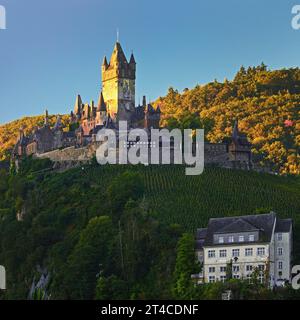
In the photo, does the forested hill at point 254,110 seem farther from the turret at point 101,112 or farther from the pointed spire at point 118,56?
the pointed spire at point 118,56

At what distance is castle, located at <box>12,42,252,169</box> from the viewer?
3155 inches

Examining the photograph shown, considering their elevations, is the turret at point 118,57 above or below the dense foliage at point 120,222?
above

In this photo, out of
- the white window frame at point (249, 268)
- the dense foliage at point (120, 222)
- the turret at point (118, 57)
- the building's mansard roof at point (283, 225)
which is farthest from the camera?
the turret at point (118, 57)

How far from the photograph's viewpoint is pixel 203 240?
5400 centimetres

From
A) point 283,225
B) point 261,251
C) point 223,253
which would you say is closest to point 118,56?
point 283,225

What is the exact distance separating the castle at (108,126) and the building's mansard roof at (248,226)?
25.1 m

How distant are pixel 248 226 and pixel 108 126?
3775 cm

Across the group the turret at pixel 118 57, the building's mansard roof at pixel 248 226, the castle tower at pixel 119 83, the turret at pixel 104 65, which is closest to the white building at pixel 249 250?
the building's mansard roof at pixel 248 226

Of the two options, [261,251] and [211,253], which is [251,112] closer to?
[211,253]

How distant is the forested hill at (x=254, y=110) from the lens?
95812mm

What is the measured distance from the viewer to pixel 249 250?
5125 centimetres

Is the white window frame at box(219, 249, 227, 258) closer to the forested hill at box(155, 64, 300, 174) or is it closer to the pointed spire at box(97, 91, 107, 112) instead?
the forested hill at box(155, 64, 300, 174)

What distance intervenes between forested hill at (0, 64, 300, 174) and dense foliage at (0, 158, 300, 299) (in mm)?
15399

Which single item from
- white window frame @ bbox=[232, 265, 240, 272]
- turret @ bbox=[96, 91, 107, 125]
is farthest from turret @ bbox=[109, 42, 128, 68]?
white window frame @ bbox=[232, 265, 240, 272]
